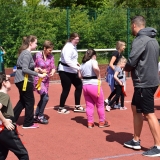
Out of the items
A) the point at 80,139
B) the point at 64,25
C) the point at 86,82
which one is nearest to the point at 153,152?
the point at 80,139

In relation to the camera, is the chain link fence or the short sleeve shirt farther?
the chain link fence

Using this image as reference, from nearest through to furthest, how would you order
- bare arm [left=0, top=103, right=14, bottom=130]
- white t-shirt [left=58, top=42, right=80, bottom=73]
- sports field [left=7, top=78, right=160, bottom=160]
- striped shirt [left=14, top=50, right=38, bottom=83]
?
1. bare arm [left=0, top=103, right=14, bottom=130]
2. sports field [left=7, top=78, right=160, bottom=160]
3. striped shirt [left=14, top=50, right=38, bottom=83]
4. white t-shirt [left=58, top=42, right=80, bottom=73]

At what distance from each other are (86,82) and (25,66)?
123 cm

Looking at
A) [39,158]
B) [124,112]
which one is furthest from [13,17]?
[39,158]

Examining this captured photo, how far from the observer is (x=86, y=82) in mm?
8109

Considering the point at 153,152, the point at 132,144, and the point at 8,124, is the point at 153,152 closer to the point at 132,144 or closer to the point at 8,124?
the point at 132,144


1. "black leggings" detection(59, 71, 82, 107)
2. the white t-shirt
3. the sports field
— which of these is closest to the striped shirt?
the sports field

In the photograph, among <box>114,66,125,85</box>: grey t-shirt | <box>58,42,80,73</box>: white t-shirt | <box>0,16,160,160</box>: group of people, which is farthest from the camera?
<box>114,66,125,85</box>: grey t-shirt

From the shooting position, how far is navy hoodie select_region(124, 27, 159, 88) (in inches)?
240

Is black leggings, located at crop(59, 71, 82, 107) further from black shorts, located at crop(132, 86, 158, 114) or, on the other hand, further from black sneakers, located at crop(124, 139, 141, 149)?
black shorts, located at crop(132, 86, 158, 114)

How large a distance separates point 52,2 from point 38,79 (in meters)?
19.6

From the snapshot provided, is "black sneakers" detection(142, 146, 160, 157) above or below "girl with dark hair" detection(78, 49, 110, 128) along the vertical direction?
below

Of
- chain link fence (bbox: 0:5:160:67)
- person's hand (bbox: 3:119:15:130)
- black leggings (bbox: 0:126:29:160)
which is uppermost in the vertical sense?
chain link fence (bbox: 0:5:160:67)

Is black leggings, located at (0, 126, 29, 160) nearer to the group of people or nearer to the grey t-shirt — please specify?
the group of people
